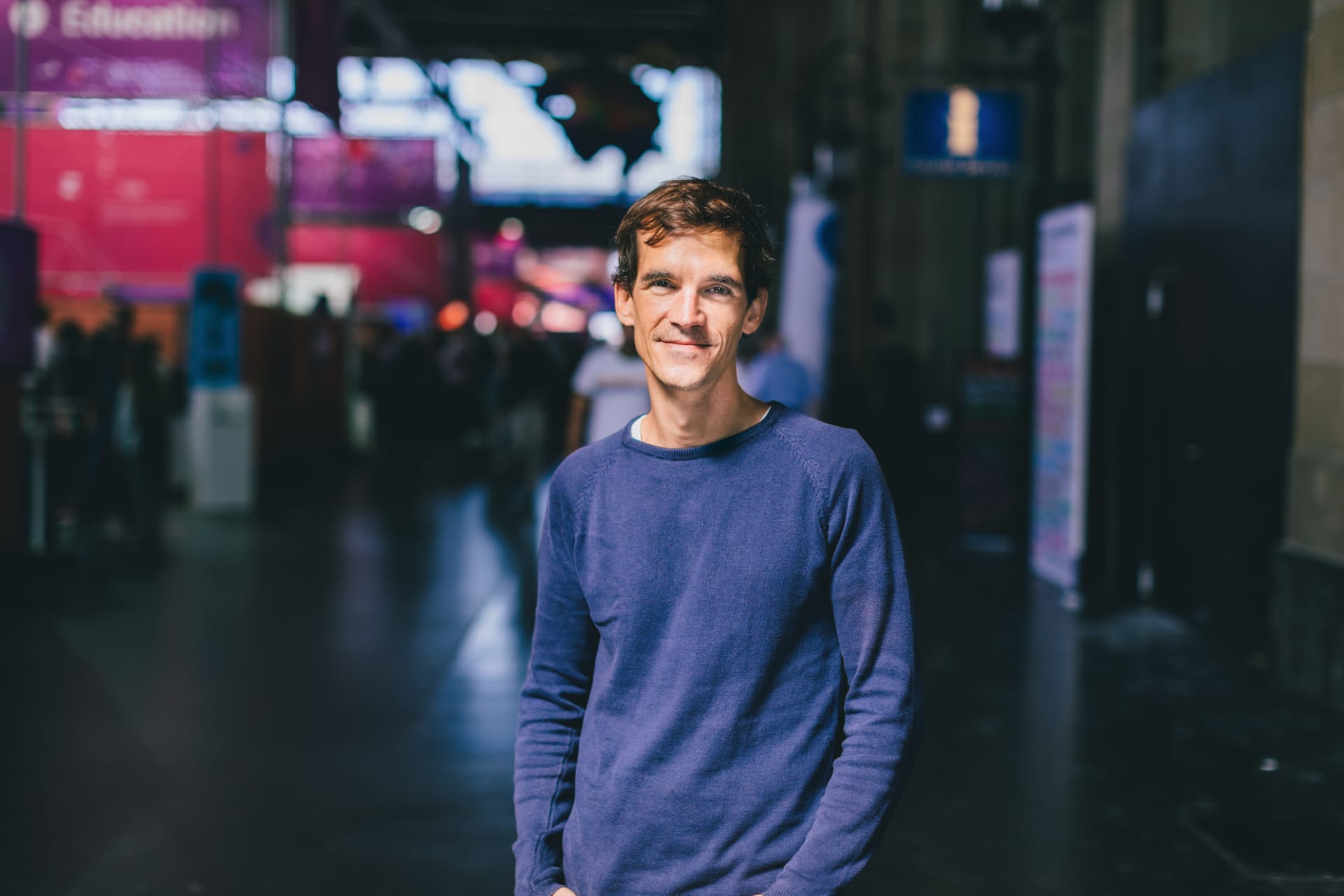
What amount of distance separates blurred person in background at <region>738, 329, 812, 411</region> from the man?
20.8ft

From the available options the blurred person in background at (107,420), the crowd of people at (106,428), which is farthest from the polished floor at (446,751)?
the blurred person in background at (107,420)

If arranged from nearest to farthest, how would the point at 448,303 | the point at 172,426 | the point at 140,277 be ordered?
the point at 172,426
the point at 140,277
the point at 448,303

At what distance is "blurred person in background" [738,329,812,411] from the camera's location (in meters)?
8.43

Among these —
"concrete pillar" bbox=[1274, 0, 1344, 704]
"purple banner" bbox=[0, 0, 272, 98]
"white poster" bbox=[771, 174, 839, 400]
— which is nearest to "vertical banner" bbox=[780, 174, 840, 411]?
"white poster" bbox=[771, 174, 839, 400]

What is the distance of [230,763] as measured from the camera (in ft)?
18.6

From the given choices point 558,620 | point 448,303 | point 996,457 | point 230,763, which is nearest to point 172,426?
point 996,457

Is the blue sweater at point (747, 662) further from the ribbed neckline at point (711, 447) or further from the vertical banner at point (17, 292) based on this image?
the vertical banner at point (17, 292)

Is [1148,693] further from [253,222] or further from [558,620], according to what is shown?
[253,222]

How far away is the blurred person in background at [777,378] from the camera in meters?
8.43

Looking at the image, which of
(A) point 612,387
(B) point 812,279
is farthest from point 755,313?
(B) point 812,279

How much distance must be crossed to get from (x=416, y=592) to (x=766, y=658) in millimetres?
8083

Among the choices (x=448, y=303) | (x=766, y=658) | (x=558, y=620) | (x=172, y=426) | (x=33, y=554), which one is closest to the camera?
(x=766, y=658)

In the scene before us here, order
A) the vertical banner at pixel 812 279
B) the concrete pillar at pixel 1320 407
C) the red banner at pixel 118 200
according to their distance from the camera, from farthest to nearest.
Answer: the red banner at pixel 118 200
the vertical banner at pixel 812 279
the concrete pillar at pixel 1320 407

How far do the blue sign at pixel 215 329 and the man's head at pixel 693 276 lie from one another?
44.3 ft
